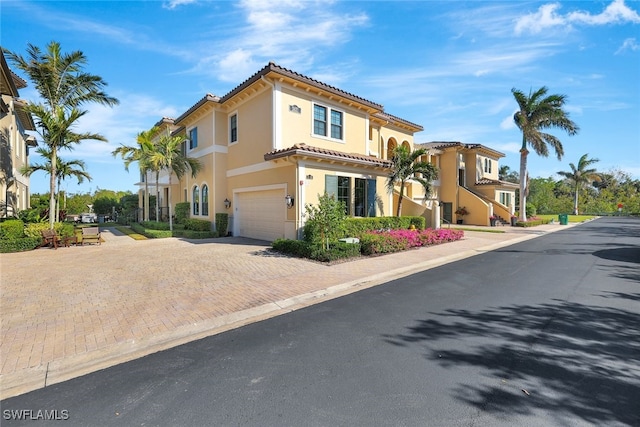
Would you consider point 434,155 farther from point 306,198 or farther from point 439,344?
point 439,344

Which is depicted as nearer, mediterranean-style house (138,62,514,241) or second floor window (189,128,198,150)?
mediterranean-style house (138,62,514,241)

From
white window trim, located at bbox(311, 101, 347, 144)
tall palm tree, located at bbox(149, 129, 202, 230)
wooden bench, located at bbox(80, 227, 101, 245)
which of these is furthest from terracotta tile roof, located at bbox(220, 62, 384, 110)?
wooden bench, located at bbox(80, 227, 101, 245)

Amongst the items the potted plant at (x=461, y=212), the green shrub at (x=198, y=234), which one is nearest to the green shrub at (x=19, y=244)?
the green shrub at (x=198, y=234)

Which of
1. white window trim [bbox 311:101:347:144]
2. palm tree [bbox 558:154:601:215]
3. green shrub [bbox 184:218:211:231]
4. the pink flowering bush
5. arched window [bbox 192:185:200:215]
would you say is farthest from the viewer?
palm tree [bbox 558:154:601:215]

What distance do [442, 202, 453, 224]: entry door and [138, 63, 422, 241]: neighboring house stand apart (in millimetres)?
12867

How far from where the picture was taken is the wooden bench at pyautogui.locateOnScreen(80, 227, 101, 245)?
14.3m

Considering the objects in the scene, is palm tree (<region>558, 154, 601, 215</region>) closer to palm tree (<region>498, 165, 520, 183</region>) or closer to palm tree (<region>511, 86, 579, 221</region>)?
palm tree (<region>498, 165, 520, 183</region>)

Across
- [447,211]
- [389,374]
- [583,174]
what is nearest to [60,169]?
[389,374]

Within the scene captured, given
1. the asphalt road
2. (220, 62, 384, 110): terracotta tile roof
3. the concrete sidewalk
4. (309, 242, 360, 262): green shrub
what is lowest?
the asphalt road

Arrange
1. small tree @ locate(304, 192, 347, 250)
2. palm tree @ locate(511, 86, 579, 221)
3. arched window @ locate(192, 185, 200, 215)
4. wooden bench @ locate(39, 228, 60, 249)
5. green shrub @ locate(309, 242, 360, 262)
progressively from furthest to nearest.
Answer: palm tree @ locate(511, 86, 579, 221), arched window @ locate(192, 185, 200, 215), wooden bench @ locate(39, 228, 60, 249), small tree @ locate(304, 192, 347, 250), green shrub @ locate(309, 242, 360, 262)

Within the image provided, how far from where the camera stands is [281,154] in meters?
12.9

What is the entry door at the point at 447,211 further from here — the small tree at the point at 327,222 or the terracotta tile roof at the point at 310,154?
the small tree at the point at 327,222

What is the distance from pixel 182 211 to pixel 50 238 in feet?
26.9

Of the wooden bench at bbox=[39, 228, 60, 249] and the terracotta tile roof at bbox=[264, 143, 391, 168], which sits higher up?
the terracotta tile roof at bbox=[264, 143, 391, 168]
